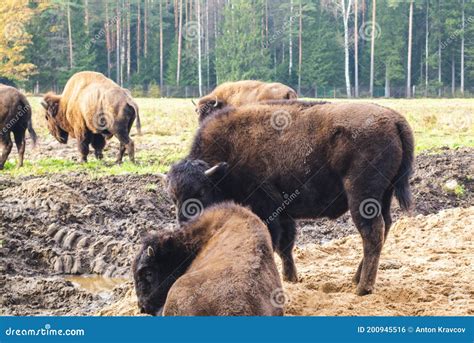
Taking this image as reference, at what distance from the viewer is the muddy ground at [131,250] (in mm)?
7969

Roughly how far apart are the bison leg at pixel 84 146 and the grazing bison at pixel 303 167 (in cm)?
1160

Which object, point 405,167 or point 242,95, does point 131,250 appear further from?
point 242,95

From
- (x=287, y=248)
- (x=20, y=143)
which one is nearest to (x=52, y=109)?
(x=20, y=143)

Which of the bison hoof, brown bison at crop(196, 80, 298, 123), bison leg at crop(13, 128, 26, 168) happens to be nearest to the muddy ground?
the bison hoof

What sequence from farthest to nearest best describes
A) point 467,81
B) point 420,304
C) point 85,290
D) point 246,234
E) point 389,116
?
1. point 467,81
2. point 85,290
3. point 389,116
4. point 420,304
5. point 246,234

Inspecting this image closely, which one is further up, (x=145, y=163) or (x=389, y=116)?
(x=389, y=116)

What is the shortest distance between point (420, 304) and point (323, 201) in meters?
1.56

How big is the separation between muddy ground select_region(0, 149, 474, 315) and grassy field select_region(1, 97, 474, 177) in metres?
1.88

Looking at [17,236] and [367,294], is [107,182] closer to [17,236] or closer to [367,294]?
[17,236]

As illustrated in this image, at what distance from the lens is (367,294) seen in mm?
7984

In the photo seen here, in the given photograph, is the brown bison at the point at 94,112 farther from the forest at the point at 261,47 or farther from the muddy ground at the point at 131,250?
the forest at the point at 261,47

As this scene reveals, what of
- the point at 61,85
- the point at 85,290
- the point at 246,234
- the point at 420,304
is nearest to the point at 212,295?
the point at 246,234

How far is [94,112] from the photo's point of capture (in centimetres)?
2017

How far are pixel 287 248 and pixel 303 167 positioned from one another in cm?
99
